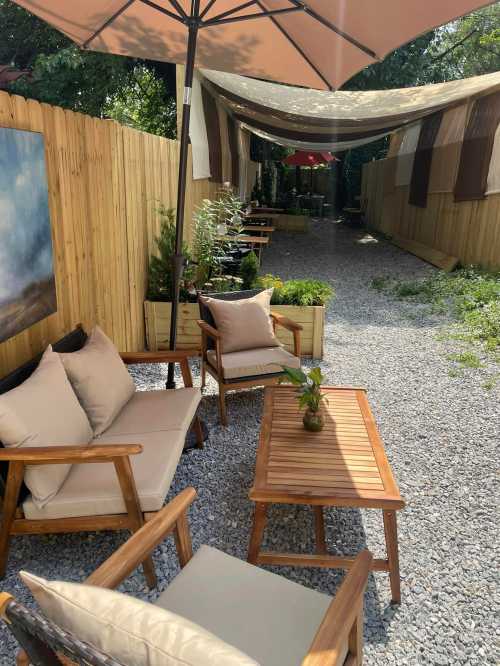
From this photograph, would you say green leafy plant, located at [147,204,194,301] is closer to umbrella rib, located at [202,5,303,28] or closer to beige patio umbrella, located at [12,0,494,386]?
beige patio umbrella, located at [12,0,494,386]

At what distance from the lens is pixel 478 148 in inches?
324

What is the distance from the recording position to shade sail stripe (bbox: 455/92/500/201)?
26.0 ft

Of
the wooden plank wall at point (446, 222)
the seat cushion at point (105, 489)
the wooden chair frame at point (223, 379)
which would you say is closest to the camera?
the seat cushion at point (105, 489)

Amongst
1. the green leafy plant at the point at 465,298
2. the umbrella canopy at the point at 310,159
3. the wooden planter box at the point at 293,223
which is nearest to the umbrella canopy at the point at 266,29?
the green leafy plant at the point at 465,298

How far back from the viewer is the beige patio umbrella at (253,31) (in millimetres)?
2488

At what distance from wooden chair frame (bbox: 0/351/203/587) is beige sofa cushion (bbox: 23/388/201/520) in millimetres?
32

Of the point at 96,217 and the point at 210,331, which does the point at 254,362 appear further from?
the point at 96,217

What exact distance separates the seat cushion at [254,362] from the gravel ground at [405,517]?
13.5 inches


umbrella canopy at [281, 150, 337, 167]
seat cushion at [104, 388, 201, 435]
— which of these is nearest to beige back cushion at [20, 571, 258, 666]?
seat cushion at [104, 388, 201, 435]

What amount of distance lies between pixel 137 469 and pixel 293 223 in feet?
43.5

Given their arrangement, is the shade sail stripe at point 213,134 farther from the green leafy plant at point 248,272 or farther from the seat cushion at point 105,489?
the seat cushion at point 105,489

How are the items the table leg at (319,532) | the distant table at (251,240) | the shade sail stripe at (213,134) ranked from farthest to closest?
the shade sail stripe at (213,134)
the distant table at (251,240)
the table leg at (319,532)

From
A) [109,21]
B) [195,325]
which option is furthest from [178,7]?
[195,325]

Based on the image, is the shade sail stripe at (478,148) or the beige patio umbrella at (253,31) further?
the shade sail stripe at (478,148)
